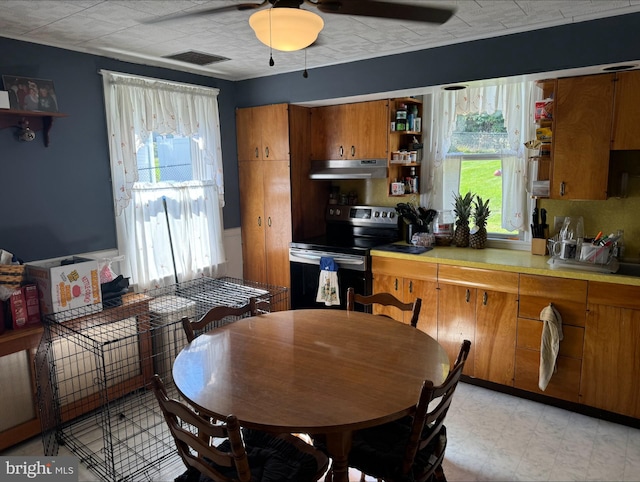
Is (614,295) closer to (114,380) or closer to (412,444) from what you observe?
(412,444)

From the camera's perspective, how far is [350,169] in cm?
405

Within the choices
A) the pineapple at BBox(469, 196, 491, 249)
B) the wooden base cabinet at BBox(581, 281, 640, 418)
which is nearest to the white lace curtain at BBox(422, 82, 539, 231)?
the pineapple at BBox(469, 196, 491, 249)

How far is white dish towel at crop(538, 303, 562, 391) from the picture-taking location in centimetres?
293

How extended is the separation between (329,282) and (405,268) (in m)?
0.66

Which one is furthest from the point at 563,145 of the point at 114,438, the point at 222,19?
the point at 114,438

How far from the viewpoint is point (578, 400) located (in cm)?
297

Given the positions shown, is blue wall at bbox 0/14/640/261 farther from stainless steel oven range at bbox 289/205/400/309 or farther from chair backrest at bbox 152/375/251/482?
chair backrest at bbox 152/375/251/482

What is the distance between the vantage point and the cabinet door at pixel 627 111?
2777 mm

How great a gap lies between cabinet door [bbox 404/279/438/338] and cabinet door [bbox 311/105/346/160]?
1.35 meters

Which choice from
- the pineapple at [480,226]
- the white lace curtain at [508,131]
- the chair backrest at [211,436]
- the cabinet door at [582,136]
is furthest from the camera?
the pineapple at [480,226]

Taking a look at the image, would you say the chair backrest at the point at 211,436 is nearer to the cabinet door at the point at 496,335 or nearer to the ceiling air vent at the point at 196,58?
the cabinet door at the point at 496,335

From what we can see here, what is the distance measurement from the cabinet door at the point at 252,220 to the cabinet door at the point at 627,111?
279 cm

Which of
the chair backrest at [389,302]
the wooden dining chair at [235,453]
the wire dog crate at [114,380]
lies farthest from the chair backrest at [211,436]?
the chair backrest at [389,302]

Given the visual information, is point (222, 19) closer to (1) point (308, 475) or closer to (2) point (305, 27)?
(2) point (305, 27)
